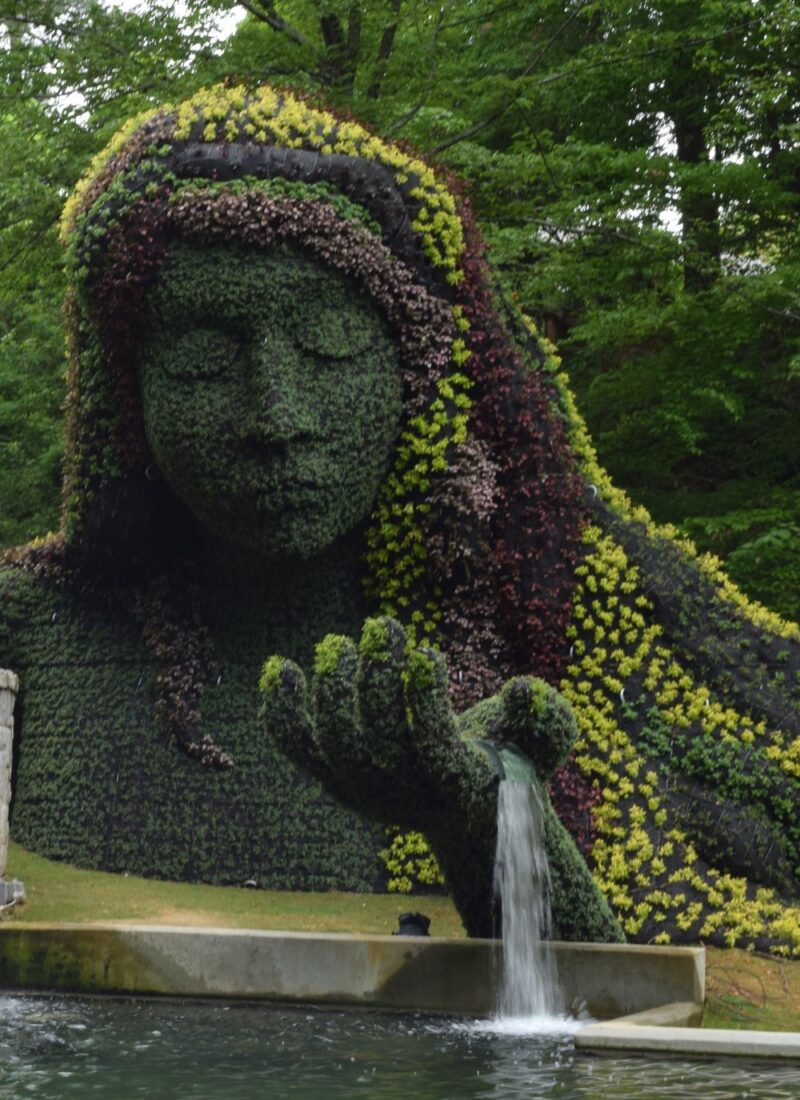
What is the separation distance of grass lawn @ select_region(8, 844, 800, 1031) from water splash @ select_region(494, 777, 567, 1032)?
2.61ft

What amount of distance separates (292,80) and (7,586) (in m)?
6.06

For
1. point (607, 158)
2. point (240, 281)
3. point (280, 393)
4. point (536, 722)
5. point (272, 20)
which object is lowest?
point (536, 722)

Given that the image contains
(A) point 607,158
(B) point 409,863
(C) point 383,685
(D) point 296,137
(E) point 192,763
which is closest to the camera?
(C) point 383,685

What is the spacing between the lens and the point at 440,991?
6234mm

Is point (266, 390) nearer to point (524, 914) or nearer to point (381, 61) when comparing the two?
point (524, 914)

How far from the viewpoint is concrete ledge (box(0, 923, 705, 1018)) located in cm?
609

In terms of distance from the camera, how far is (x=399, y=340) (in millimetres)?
8977

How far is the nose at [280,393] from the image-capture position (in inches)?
330

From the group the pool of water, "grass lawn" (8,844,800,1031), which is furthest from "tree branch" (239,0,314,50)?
the pool of water

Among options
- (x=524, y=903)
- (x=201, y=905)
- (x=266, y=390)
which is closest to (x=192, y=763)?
(x=201, y=905)

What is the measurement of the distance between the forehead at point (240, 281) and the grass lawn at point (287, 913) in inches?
131

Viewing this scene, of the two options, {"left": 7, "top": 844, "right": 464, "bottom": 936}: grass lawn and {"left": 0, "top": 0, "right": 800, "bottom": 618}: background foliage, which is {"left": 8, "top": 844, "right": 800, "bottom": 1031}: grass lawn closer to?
{"left": 7, "top": 844, "right": 464, "bottom": 936}: grass lawn

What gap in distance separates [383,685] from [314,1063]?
51.9 inches

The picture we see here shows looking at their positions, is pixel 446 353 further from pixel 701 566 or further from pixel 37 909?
pixel 37 909
